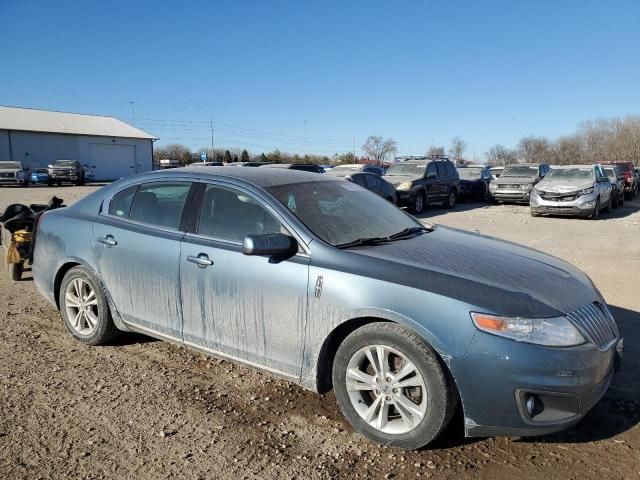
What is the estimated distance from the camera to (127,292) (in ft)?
13.6

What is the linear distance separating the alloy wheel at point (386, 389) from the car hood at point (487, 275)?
18.4 inches

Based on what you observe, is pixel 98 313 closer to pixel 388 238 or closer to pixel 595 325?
pixel 388 238

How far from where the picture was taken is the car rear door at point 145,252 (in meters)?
3.89

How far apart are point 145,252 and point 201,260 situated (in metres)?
0.61

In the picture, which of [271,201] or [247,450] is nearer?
[247,450]

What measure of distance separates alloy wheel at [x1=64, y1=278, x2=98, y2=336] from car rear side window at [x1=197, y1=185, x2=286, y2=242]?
1.40 m

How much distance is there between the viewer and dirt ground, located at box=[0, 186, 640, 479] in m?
2.86

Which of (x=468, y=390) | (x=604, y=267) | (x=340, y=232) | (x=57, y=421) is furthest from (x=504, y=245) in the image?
(x=604, y=267)

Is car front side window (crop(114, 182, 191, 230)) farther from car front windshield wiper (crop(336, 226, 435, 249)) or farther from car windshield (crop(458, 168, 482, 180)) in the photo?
car windshield (crop(458, 168, 482, 180))

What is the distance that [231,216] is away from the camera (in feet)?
12.4

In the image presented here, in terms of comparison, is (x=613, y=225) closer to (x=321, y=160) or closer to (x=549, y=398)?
(x=549, y=398)

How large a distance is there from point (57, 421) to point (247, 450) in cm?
129

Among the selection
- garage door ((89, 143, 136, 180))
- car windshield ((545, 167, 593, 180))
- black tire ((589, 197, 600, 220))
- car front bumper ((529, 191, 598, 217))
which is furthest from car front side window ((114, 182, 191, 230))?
garage door ((89, 143, 136, 180))

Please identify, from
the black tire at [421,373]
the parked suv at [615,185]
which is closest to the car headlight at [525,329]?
the black tire at [421,373]
